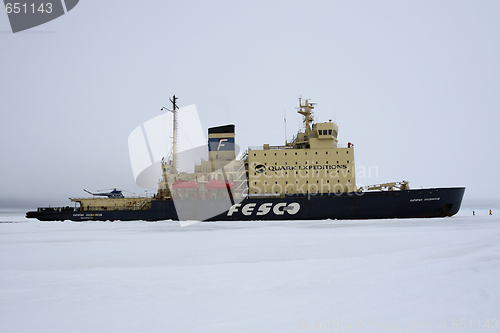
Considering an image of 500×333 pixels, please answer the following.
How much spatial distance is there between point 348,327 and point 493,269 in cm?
407

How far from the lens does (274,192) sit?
23.3m

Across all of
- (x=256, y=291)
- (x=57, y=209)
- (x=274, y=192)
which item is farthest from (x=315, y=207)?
(x=57, y=209)

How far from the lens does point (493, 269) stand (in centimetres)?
531

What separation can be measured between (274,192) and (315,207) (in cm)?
350

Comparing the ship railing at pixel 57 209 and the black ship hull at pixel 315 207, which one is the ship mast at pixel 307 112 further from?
the ship railing at pixel 57 209

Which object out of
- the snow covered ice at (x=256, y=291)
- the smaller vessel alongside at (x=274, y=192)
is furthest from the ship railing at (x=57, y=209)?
the snow covered ice at (x=256, y=291)

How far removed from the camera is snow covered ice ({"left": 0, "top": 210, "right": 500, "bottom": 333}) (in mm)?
3258

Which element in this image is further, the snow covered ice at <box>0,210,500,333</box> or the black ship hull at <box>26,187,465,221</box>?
the black ship hull at <box>26,187,465,221</box>

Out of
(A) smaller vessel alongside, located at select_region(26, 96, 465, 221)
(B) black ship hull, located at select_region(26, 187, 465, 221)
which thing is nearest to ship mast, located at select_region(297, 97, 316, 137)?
(A) smaller vessel alongside, located at select_region(26, 96, 465, 221)

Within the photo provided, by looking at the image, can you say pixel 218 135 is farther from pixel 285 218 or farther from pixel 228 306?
pixel 228 306

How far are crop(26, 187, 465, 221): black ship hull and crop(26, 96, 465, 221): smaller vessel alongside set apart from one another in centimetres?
A: 6

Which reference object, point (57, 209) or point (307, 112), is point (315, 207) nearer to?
point (307, 112)

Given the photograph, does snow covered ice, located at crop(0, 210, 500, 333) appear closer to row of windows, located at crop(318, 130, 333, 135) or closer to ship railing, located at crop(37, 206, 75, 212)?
row of windows, located at crop(318, 130, 333, 135)

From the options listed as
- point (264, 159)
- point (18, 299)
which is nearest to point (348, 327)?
point (18, 299)
